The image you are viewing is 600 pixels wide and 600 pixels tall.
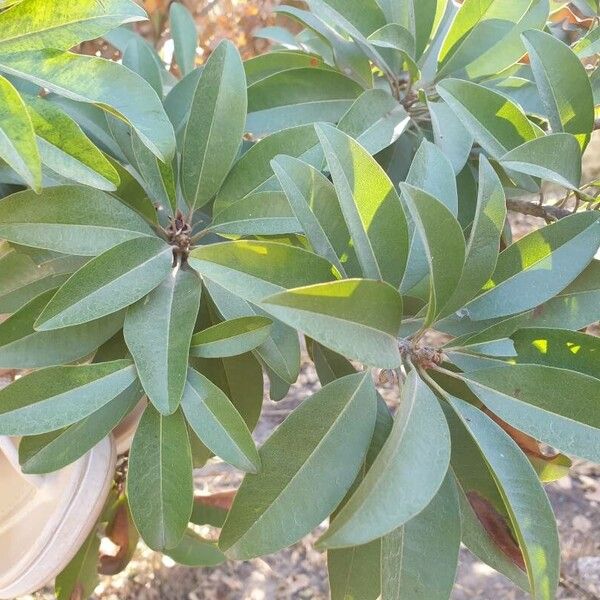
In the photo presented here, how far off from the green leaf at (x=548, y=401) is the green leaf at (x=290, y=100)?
15.5 inches

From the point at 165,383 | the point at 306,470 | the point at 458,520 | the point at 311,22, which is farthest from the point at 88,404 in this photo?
the point at 311,22

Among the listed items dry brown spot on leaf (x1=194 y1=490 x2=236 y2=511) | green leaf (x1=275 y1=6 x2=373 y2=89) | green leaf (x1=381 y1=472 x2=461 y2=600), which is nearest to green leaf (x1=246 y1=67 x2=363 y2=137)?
green leaf (x1=275 y1=6 x2=373 y2=89)

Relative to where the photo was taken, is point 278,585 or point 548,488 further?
point 548,488

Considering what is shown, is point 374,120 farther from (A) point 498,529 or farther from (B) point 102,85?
(A) point 498,529

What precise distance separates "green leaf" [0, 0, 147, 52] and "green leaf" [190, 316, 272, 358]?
265mm

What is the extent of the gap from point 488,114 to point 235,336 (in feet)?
1.10

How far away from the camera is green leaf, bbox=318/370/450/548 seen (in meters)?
0.41

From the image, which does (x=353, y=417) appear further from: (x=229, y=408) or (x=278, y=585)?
(x=278, y=585)

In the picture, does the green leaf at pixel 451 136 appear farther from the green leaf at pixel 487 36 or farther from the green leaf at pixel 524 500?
the green leaf at pixel 524 500

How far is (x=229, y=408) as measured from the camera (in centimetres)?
57

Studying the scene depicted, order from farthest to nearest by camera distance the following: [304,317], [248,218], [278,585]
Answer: [278,585] < [248,218] < [304,317]

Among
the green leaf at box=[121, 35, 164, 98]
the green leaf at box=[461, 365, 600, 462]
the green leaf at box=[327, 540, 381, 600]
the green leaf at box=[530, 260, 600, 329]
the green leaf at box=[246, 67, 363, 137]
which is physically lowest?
the green leaf at box=[327, 540, 381, 600]

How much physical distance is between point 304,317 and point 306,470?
174 mm

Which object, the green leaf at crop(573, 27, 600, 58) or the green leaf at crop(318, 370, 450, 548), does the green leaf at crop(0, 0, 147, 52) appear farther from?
the green leaf at crop(573, 27, 600, 58)
